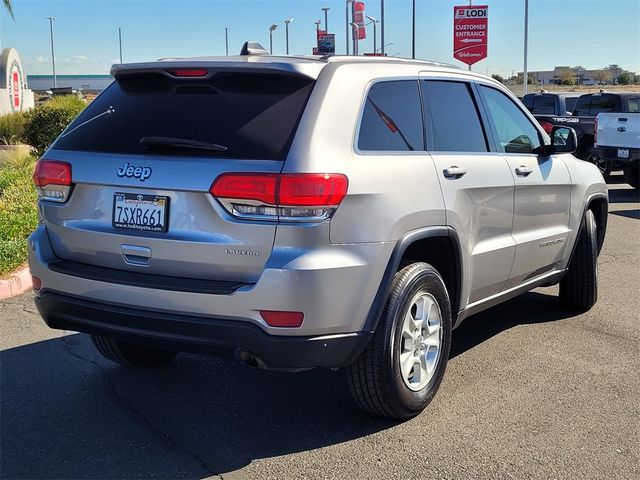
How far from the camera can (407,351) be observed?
394 cm

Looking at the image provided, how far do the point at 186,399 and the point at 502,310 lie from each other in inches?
121

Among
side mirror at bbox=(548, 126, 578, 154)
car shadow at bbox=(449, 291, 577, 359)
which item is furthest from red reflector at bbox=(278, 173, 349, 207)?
side mirror at bbox=(548, 126, 578, 154)

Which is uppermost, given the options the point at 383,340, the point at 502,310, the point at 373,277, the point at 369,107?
the point at 369,107

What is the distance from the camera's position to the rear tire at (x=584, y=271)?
5.98m

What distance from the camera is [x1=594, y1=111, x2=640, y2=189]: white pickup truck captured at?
13.7 meters

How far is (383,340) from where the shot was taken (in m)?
3.64

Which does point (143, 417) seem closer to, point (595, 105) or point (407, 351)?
point (407, 351)

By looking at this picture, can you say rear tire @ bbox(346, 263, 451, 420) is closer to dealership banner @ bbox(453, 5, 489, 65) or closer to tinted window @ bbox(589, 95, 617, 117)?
tinted window @ bbox(589, 95, 617, 117)

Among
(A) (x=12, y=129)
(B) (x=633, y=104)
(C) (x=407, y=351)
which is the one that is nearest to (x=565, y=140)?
(C) (x=407, y=351)

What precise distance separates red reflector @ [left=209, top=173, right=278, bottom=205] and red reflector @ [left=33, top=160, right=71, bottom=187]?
94 cm

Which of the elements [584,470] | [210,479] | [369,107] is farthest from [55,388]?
[584,470]

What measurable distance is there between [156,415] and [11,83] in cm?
2963

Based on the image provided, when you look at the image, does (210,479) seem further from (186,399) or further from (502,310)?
(502,310)

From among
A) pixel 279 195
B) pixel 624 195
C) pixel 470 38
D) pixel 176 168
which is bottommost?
pixel 624 195
